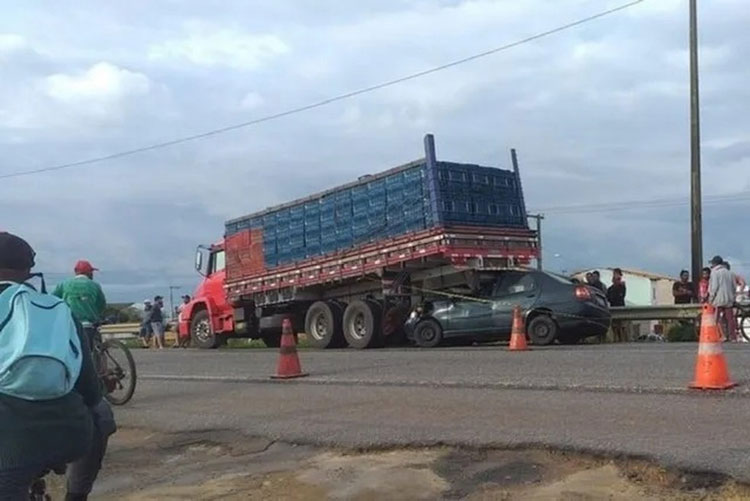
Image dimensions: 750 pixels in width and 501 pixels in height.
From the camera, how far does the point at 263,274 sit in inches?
867

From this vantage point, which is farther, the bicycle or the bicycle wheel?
the bicycle wheel

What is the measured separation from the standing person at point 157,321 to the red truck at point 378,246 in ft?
21.2

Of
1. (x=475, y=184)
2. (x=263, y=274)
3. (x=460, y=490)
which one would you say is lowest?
(x=460, y=490)

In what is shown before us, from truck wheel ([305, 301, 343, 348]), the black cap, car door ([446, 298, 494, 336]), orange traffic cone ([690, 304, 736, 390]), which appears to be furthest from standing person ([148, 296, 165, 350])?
the black cap

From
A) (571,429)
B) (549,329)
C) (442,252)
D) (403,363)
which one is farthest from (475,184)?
(571,429)

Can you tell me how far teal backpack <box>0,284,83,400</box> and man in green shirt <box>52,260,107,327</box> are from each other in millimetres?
5844

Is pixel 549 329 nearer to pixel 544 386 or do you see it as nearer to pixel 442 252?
pixel 442 252

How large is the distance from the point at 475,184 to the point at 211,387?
8.21m

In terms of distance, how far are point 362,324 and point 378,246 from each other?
1.74 meters

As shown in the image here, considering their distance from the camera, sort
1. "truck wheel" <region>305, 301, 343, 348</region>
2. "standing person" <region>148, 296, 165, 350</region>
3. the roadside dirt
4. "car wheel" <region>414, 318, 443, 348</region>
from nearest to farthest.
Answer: the roadside dirt < "car wheel" <region>414, 318, 443, 348</region> < "truck wheel" <region>305, 301, 343, 348</region> < "standing person" <region>148, 296, 165, 350</region>

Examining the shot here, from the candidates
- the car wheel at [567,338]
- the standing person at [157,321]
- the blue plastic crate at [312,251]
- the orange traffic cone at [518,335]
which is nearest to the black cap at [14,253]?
the orange traffic cone at [518,335]

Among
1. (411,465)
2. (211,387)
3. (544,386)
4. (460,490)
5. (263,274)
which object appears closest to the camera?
(460,490)

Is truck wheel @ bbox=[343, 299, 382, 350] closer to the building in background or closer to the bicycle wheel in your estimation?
the bicycle wheel

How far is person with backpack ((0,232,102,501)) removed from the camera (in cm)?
333
